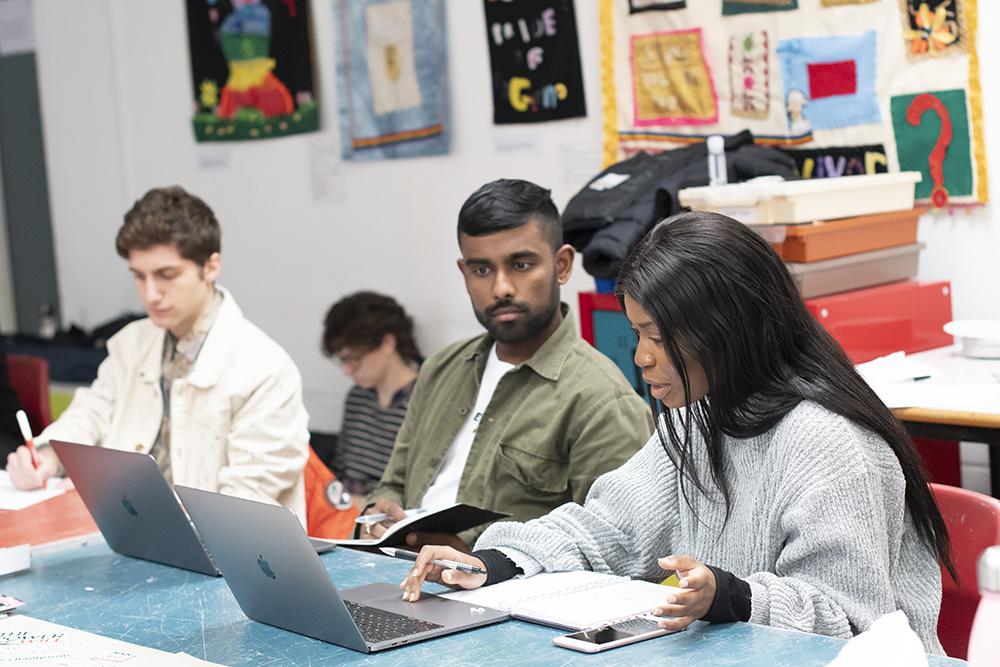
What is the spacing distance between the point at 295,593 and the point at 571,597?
13.5 inches

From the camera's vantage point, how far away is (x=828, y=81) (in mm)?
3371

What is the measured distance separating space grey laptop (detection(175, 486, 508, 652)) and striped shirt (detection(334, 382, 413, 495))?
2.42 meters

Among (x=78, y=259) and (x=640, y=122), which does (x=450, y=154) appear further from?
(x=78, y=259)

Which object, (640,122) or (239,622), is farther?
(640,122)

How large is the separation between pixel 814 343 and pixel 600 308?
5.40 ft

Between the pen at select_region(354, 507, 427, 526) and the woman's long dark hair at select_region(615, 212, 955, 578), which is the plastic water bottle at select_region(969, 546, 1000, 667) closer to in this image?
the woman's long dark hair at select_region(615, 212, 955, 578)

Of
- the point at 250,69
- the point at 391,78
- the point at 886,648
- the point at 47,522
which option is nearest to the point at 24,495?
the point at 47,522

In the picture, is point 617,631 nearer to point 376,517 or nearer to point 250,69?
point 376,517

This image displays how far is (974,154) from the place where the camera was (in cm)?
314

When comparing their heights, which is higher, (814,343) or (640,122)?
(640,122)

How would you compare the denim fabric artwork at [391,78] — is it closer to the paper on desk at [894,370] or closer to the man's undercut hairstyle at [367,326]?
the man's undercut hairstyle at [367,326]

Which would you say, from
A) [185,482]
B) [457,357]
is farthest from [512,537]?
[185,482]

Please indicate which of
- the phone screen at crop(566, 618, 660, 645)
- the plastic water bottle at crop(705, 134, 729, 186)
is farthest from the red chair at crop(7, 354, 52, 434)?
the phone screen at crop(566, 618, 660, 645)

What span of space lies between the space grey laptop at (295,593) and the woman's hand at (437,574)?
0.8 inches
